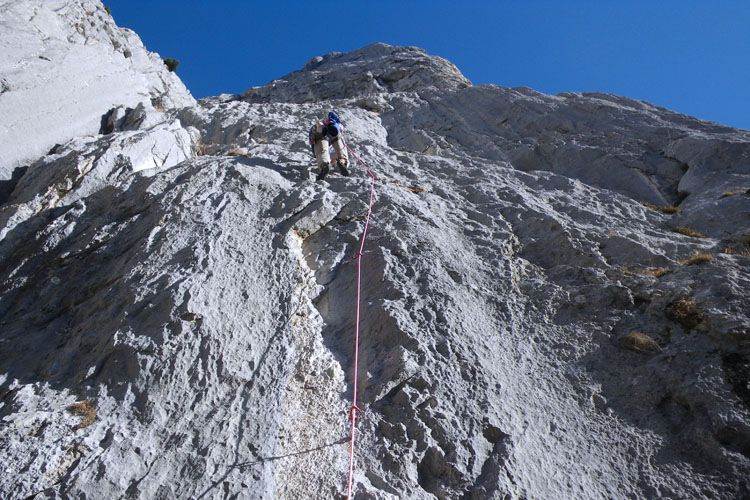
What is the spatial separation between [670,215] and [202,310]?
11.0 meters

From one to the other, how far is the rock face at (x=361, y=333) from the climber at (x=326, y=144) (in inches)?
17.1

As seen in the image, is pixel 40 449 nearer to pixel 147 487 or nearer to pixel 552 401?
pixel 147 487

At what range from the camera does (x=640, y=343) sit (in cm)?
709

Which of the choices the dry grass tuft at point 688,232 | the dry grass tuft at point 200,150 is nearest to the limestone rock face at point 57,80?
the dry grass tuft at point 200,150

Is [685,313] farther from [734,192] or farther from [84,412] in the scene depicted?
[84,412]

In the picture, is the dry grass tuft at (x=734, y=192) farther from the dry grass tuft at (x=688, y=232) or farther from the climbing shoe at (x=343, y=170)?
the climbing shoe at (x=343, y=170)

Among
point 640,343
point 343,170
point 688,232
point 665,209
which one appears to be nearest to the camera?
point 640,343

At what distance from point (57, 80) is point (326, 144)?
10987 mm

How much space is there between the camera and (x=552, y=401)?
665 cm

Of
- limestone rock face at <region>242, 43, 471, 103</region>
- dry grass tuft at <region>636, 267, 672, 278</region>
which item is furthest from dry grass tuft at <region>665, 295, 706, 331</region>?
limestone rock face at <region>242, 43, 471, 103</region>

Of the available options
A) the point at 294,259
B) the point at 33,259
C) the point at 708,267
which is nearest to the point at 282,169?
the point at 294,259

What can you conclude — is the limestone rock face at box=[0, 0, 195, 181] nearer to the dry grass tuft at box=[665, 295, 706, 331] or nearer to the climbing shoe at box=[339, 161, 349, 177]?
the climbing shoe at box=[339, 161, 349, 177]

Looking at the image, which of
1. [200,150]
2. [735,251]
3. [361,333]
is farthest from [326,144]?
[735,251]

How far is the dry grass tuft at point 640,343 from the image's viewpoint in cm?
703
